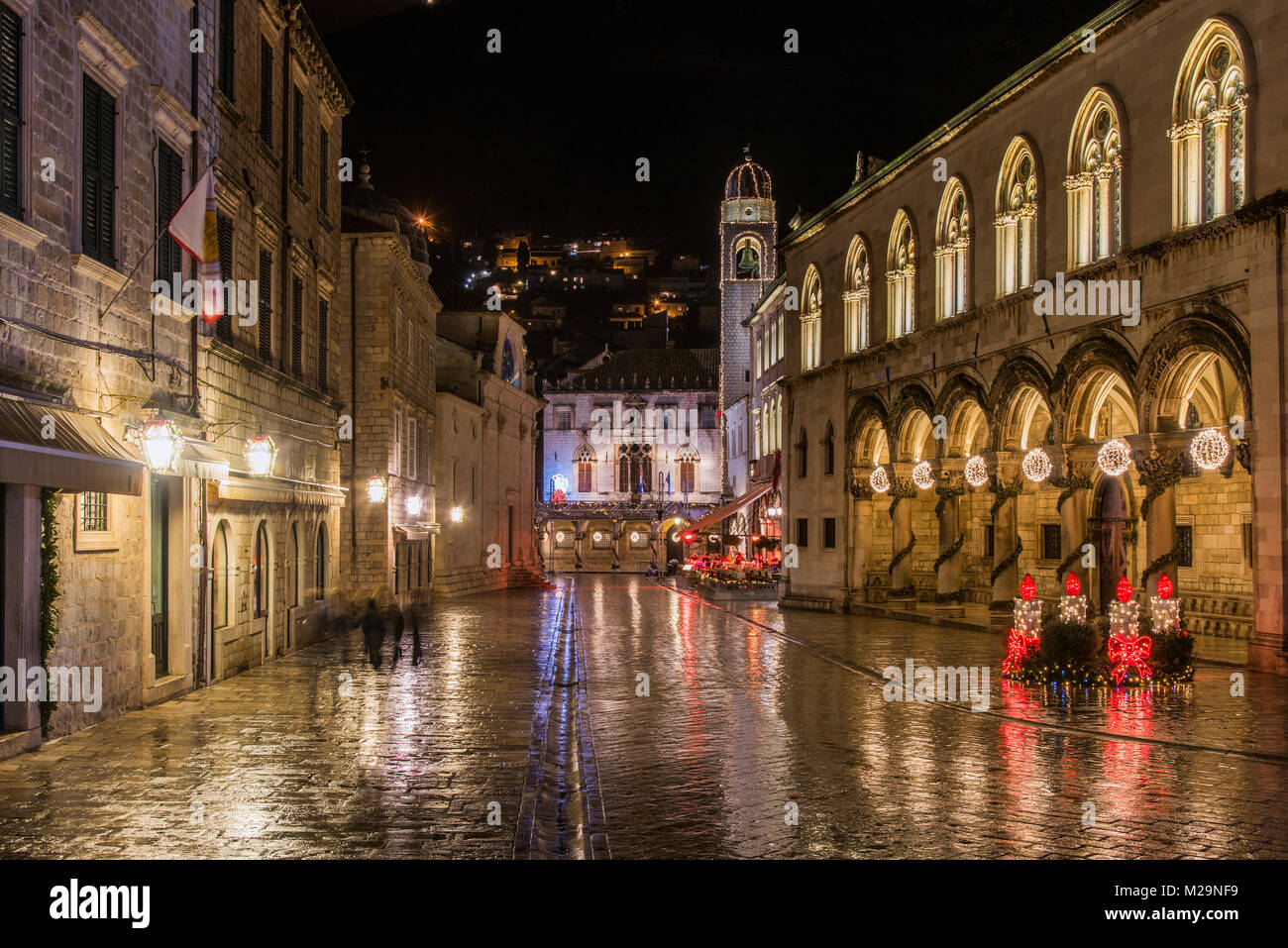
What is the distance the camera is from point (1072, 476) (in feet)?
83.9

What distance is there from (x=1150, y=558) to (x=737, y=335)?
2441 inches

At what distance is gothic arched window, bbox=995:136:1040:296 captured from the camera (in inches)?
1077

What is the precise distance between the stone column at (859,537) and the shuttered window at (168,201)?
22805 millimetres

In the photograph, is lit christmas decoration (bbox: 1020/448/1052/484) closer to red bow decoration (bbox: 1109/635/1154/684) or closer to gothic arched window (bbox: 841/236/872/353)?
red bow decoration (bbox: 1109/635/1154/684)

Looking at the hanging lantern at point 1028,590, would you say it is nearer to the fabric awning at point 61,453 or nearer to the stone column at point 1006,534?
the stone column at point 1006,534

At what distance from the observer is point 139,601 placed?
50.2 feet

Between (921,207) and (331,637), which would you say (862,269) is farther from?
(331,637)

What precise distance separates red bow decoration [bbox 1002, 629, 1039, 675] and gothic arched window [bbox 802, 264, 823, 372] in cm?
2160

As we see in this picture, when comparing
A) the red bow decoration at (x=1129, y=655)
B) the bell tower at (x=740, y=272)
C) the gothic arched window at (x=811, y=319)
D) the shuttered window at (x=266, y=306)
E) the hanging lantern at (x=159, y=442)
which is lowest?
the red bow decoration at (x=1129, y=655)

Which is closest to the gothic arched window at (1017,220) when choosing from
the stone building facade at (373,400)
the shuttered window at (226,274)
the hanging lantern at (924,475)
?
the hanging lantern at (924,475)

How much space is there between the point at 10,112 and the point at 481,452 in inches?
1717

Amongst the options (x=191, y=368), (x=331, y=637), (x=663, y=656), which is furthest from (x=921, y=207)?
(x=191, y=368)

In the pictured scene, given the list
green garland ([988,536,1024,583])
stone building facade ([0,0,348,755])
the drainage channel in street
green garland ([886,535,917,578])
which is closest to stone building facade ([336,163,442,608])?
stone building facade ([0,0,348,755])

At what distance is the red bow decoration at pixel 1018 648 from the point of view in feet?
60.7
